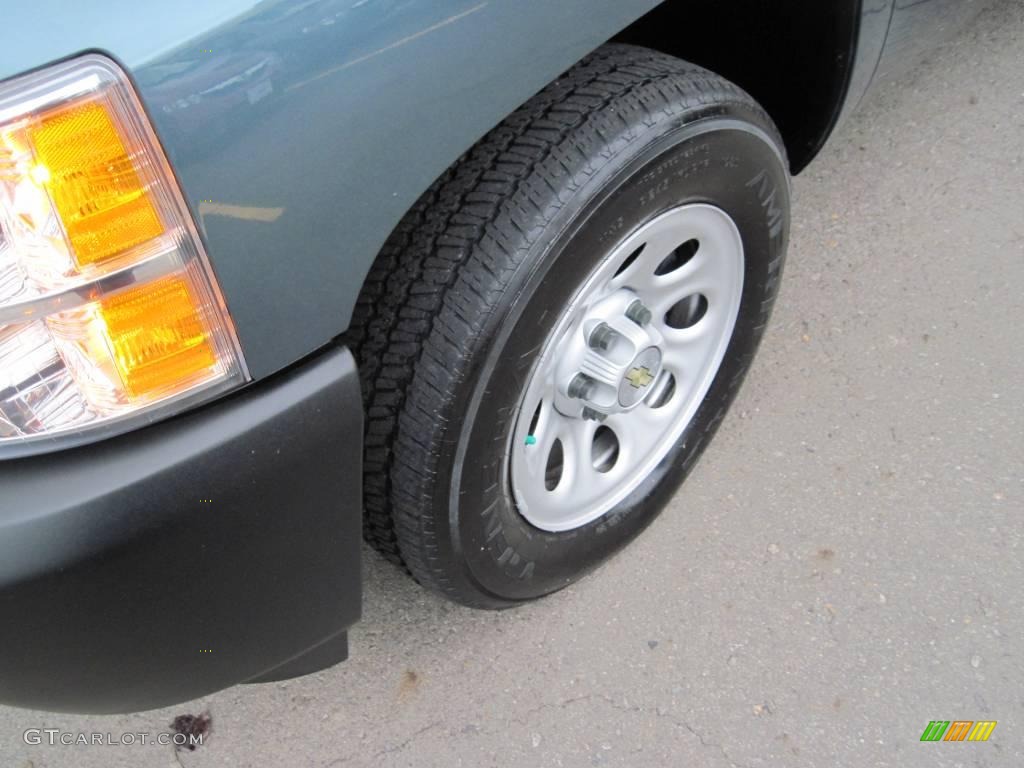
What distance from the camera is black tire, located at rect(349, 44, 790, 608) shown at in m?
1.35

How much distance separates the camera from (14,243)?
100 cm

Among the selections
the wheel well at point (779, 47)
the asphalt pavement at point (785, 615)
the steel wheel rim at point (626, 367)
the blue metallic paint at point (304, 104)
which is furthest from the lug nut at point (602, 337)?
the wheel well at point (779, 47)

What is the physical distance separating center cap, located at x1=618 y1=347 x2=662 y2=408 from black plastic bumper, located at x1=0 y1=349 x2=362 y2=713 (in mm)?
594

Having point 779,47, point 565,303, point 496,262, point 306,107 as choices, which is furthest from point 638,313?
point 306,107

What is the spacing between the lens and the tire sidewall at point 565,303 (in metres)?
1.38

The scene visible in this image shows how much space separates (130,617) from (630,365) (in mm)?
928

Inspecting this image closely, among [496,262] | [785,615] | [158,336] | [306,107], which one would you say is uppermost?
A: [306,107]

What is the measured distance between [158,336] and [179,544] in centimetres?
27

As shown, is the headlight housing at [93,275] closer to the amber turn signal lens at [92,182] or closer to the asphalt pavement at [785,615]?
the amber turn signal lens at [92,182]

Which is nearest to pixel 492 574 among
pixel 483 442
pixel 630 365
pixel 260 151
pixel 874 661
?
pixel 483 442

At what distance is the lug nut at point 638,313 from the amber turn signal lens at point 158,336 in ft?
2.69

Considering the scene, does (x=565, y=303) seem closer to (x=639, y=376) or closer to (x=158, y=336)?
(x=639, y=376)

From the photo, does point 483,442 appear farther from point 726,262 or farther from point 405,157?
point 726,262

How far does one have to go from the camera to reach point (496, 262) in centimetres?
134
